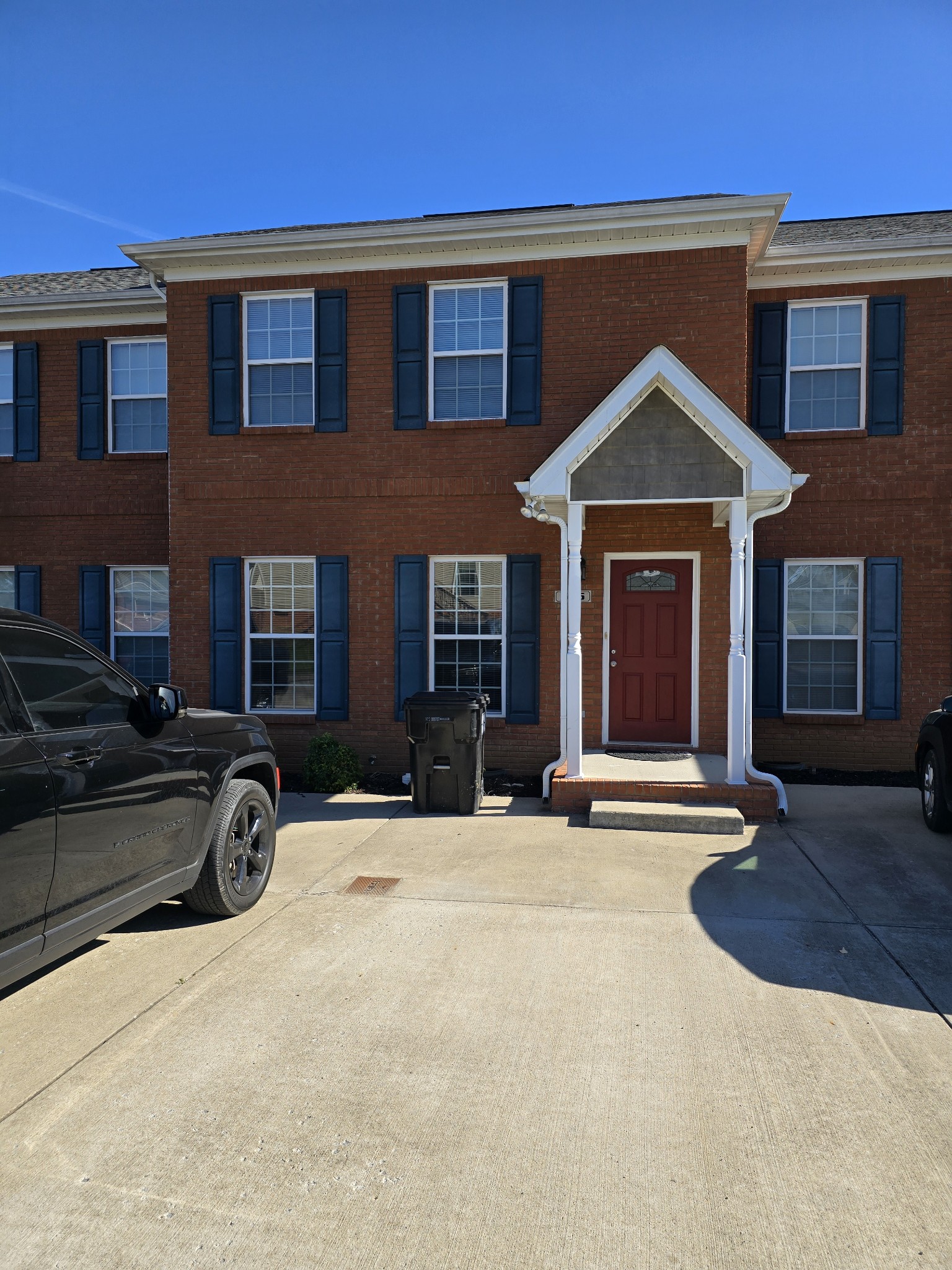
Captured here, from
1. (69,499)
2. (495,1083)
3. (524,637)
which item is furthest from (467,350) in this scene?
(495,1083)

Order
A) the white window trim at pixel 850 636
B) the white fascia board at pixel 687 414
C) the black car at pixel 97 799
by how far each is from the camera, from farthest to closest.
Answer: the white window trim at pixel 850 636
the white fascia board at pixel 687 414
the black car at pixel 97 799

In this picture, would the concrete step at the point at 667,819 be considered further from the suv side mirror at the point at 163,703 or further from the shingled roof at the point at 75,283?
the shingled roof at the point at 75,283

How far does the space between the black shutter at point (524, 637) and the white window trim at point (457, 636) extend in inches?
3.9

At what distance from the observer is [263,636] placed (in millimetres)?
10391

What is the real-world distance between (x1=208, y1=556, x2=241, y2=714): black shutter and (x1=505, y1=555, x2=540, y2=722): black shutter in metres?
3.37

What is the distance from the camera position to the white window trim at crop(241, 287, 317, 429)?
1012cm

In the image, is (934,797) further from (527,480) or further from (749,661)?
(527,480)

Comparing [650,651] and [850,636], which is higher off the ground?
[850,636]

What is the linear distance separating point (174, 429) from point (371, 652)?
3694 mm

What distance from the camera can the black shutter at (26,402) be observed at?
39.0 feet

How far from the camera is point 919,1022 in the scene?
12.9 feet

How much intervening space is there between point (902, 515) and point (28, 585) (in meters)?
11.7

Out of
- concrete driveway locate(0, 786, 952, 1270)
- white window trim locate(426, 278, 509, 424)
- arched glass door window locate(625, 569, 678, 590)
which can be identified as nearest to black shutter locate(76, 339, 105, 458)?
white window trim locate(426, 278, 509, 424)

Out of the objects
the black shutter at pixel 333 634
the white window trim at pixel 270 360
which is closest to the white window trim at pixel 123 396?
the white window trim at pixel 270 360
